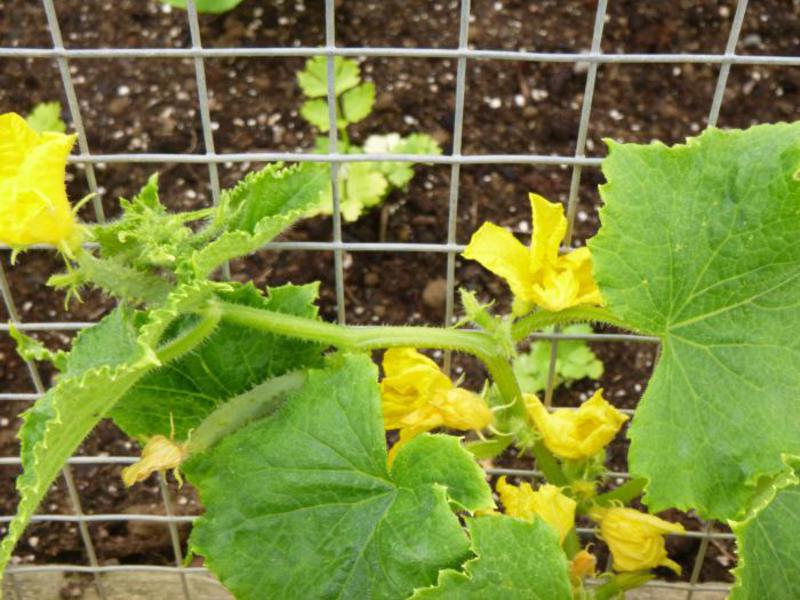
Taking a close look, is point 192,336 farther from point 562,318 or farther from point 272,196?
point 562,318

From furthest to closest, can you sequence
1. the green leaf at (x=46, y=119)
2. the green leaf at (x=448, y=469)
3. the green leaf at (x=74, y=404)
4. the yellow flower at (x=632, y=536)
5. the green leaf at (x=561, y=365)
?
the green leaf at (x=46, y=119)
the green leaf at (x=561, y=365)
the yellow flower at (x=632, y=536)
the green leaf at (x=448, y=469)
the green leaf at (x=74, y=404)

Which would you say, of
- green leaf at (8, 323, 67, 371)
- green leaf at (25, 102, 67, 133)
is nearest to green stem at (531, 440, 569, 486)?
green leaf at (8, 323, 67, 371)

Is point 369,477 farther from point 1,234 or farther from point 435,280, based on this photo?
point 435,280

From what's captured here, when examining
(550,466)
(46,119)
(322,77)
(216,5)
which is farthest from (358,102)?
(550,466)

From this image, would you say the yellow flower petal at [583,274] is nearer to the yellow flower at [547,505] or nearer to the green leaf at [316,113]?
the yellow flower at [547,505]

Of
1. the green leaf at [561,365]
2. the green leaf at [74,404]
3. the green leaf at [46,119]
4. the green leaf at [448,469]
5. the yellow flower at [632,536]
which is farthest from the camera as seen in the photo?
the green leaf at [46,119]

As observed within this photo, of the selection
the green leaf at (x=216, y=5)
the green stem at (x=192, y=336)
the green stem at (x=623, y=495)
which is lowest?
the green stem at (x=623, y=495)

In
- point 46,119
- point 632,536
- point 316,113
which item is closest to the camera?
point 632,536

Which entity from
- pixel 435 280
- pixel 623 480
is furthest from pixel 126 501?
pixel 623 480

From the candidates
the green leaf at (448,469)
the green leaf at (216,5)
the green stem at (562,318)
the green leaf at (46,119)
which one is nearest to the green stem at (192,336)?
the green leaf at (448,469)
